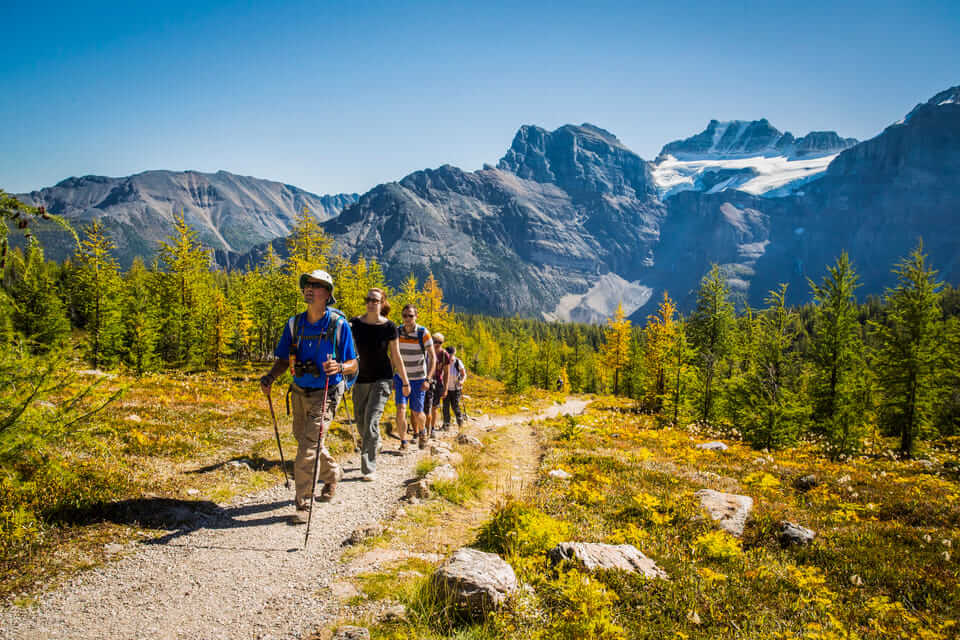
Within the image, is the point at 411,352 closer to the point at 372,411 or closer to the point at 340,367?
the point at 372,411

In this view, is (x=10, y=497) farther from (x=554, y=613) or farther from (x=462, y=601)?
(x=554, y=613)

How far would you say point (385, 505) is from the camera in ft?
23.4

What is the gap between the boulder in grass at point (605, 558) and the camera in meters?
4.89

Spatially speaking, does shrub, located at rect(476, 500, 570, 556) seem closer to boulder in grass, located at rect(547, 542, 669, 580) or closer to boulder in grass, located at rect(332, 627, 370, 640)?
boulder in grass, located at rect(547, 542, 669, 580)

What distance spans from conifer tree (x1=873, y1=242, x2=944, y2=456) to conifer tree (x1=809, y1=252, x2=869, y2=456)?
102cm

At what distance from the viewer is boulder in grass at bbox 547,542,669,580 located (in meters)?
4.89

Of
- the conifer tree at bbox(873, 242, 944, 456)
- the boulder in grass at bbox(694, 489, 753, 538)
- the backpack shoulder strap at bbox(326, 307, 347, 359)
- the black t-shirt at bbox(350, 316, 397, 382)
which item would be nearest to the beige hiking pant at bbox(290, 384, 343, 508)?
the backpack shoulder strap at bbox(326, 307, 347, 359)

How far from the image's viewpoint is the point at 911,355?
1894 centimetres

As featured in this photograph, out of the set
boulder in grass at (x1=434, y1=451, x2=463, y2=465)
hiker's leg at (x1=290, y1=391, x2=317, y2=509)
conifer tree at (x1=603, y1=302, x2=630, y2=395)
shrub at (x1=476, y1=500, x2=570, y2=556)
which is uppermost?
hiker's leg at (x1=290, y1=391, x2=317, y2=509)

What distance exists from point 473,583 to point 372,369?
4607 millimetres

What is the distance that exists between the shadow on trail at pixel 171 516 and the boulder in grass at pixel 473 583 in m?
2.55

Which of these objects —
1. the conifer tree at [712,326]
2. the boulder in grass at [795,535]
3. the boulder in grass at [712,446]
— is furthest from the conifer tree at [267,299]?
the boulder in grass at [795,535]

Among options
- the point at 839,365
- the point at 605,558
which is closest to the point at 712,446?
the point at 839,365

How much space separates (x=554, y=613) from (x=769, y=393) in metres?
16.4
